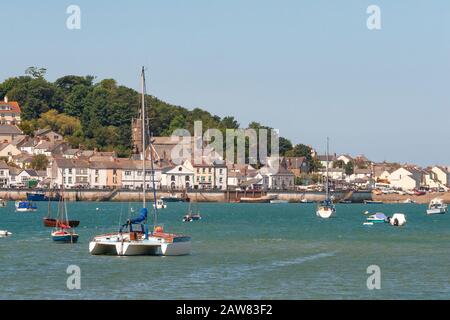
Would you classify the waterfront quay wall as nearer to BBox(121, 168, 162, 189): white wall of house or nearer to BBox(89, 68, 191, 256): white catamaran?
BBox(121, 168, 162, 189): white wall of house

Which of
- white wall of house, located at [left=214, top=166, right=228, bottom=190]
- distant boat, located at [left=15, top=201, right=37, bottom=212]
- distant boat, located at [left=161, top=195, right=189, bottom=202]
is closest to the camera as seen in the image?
distant boat, located at [left=15, top=201, right=37, bottom=212]

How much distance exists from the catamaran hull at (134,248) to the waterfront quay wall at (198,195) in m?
117

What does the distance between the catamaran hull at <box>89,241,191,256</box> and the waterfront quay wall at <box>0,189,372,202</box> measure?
11703cm

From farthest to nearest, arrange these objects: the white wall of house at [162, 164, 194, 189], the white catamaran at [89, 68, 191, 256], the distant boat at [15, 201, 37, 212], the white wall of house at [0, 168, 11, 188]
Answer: the white wall of house at [0, 168, 11, 188] < the white wall of house at [162, 164, 194, 189] < the distant boat at [15, 201, 37, 212] < the white catamaran at [89, 68, 191, 256]

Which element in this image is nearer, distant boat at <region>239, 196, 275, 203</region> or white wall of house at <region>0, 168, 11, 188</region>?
distant boat at <region>239, 196, 275, 203</region>

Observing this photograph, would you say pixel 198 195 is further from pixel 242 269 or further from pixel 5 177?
pixel 242 269

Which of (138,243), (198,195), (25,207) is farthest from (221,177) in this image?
(138,243)

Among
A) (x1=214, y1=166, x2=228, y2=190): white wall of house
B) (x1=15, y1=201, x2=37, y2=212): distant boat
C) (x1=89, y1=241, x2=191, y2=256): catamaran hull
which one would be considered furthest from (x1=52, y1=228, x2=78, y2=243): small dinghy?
(x1=214, y1=166, x2=228, y2=190): white wall of house

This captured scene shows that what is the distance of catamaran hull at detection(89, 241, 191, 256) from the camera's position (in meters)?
52.7

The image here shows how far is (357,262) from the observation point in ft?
179

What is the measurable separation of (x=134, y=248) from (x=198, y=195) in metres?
128

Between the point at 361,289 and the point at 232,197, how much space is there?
144 meters

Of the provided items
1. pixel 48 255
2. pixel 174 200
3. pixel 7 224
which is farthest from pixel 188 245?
pixel 174 200

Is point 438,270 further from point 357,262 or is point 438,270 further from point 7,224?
point 7,224
